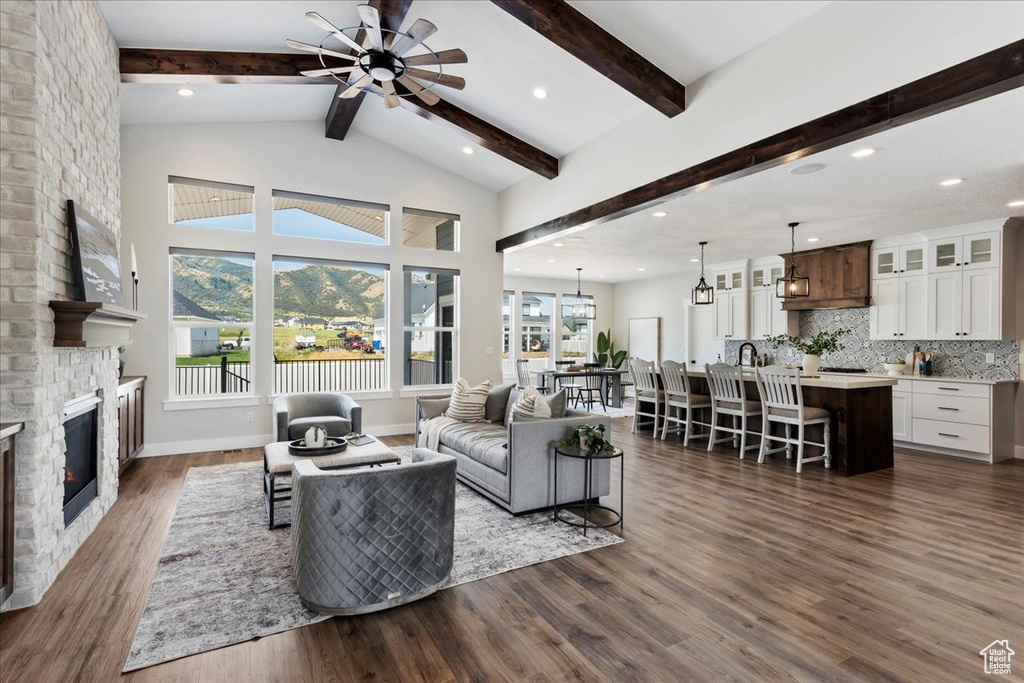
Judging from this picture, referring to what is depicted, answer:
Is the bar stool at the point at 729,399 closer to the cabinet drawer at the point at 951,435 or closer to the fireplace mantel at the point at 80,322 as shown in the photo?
the cabinet drawer at the point at 951,435

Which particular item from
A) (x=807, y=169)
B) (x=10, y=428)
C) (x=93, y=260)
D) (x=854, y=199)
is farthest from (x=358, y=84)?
(x=854, y=199)

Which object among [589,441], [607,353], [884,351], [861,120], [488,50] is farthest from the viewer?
[607,353]

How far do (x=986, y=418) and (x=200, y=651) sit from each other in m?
7.36

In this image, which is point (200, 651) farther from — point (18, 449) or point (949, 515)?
point (949, 515)

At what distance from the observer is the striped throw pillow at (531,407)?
4.01 metres

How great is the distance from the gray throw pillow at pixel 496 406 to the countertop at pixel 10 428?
3.36 m

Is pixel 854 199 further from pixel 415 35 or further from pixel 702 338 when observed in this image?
pixel 702 338

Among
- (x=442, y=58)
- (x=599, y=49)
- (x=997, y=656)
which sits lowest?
(x=997, y=656)

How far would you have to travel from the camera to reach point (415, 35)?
328 centimetres

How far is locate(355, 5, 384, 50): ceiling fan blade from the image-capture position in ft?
9.86

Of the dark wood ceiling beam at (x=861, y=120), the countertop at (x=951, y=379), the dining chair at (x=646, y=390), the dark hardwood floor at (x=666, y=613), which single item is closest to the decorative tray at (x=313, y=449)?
the dark hardwood floor at (x=666, y=613)

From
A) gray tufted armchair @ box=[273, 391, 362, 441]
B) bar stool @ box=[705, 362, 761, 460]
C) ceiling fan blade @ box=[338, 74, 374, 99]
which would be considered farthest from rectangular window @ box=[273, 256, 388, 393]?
bar stool @ box=[705, 362, 761, 460]

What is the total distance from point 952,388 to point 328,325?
24.8 feet

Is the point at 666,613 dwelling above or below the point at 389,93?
below
